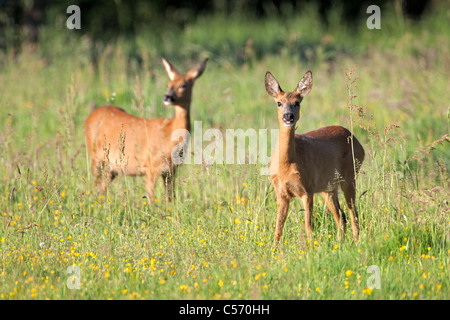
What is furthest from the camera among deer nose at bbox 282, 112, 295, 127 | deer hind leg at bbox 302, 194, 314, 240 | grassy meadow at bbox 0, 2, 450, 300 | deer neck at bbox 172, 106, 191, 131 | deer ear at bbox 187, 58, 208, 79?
deer ear at bbox 187, 58, 208, 79

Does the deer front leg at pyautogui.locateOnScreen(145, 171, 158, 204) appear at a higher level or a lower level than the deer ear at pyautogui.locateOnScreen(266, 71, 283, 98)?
lower

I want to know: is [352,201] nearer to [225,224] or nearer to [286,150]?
[286,150]

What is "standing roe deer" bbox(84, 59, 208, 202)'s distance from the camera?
6.58 meters

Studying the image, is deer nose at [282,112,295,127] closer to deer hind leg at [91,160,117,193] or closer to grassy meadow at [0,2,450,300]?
grassy meadow at [0,2,450,300]

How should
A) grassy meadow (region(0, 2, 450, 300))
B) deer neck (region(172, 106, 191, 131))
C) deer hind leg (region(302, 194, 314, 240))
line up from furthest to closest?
deer neck (region(172, 106, 191, 131))
deer hind leg (region(302, 194, 314, 240))
grassy meadow (region(0, 2, 450, 300))

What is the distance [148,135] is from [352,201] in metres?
2.49

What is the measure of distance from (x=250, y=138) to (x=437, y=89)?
121 inches

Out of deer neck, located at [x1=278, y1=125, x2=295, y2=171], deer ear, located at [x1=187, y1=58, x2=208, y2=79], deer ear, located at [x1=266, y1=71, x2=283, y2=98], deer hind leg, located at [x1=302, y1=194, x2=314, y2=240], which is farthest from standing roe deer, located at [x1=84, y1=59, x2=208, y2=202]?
deer hind leg, located at [x1=302, y1=194, x2=314, y2=240]

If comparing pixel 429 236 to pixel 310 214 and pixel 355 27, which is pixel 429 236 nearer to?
pixel 310 214

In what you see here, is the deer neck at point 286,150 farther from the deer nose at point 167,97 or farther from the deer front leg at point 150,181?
the deer nose at point 167,97

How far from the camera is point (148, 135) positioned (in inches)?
269

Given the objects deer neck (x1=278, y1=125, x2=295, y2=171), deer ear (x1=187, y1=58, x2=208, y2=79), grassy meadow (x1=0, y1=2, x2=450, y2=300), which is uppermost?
deer ear (x1=187, y1=58, x2=208, y2=79)

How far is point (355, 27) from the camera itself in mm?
16469

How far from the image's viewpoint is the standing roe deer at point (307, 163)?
5.01 m
